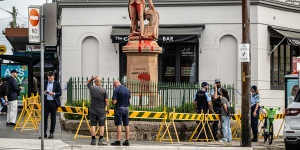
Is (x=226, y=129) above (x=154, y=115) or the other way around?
the other way around

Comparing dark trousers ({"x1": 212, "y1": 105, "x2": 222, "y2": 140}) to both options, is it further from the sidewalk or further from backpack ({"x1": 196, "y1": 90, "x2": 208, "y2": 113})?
the sidewalk

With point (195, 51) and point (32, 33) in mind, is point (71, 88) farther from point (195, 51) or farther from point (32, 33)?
point (195, 51)

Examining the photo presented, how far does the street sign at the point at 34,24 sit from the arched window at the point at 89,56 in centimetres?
1622

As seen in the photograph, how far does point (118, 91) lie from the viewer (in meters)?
14.9

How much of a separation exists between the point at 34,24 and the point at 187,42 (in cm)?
1621

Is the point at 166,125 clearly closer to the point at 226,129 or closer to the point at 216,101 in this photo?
the point at 226,129

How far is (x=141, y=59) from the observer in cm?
1994

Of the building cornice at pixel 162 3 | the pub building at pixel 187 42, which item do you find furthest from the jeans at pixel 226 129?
the building cornice at pixel 162 3

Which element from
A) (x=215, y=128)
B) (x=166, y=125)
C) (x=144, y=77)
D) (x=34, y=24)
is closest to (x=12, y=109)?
(x=144, y=77)

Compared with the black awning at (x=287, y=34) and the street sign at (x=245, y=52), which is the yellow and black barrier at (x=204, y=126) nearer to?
the street sign at (x=245, y=52)

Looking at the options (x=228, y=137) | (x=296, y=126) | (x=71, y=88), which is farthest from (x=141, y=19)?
(x=296, y=126)

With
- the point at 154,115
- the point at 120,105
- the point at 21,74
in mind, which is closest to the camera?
the point at 120,105

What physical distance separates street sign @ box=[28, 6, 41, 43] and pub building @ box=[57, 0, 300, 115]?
616 inches

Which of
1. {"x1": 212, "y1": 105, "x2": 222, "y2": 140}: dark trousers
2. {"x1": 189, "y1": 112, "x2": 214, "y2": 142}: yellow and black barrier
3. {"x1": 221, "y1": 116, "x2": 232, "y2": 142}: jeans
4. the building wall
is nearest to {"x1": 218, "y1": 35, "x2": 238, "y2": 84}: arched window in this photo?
the building wall
